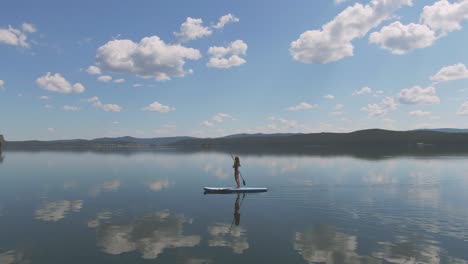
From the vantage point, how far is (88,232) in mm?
18312

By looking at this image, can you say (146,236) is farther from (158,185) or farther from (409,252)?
(158,185)

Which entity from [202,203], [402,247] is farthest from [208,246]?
[202,203]

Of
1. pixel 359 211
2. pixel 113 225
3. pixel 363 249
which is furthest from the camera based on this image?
pixel 359 211

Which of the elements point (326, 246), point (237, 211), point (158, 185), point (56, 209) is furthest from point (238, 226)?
point (158, 185)

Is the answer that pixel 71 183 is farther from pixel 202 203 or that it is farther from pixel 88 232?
pixel 88 232

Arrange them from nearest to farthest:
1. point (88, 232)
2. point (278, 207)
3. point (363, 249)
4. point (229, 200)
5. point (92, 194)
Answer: point (363, 249) → point (88, 232) → point (278, 207) → point (229, 200) → point (92, 194)

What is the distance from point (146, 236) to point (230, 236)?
168 inches

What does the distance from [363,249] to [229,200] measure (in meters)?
14.9

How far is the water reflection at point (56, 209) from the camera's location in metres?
22.1

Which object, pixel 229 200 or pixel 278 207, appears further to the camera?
pixel 229 200

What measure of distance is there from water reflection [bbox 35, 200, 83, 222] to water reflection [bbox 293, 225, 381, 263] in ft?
49.7

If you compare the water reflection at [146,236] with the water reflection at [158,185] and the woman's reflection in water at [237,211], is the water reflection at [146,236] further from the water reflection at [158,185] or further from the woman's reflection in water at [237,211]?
the water reflection at [158,185]

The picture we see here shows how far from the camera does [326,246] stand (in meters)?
15.7

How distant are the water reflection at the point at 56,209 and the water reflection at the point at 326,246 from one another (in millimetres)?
15136
